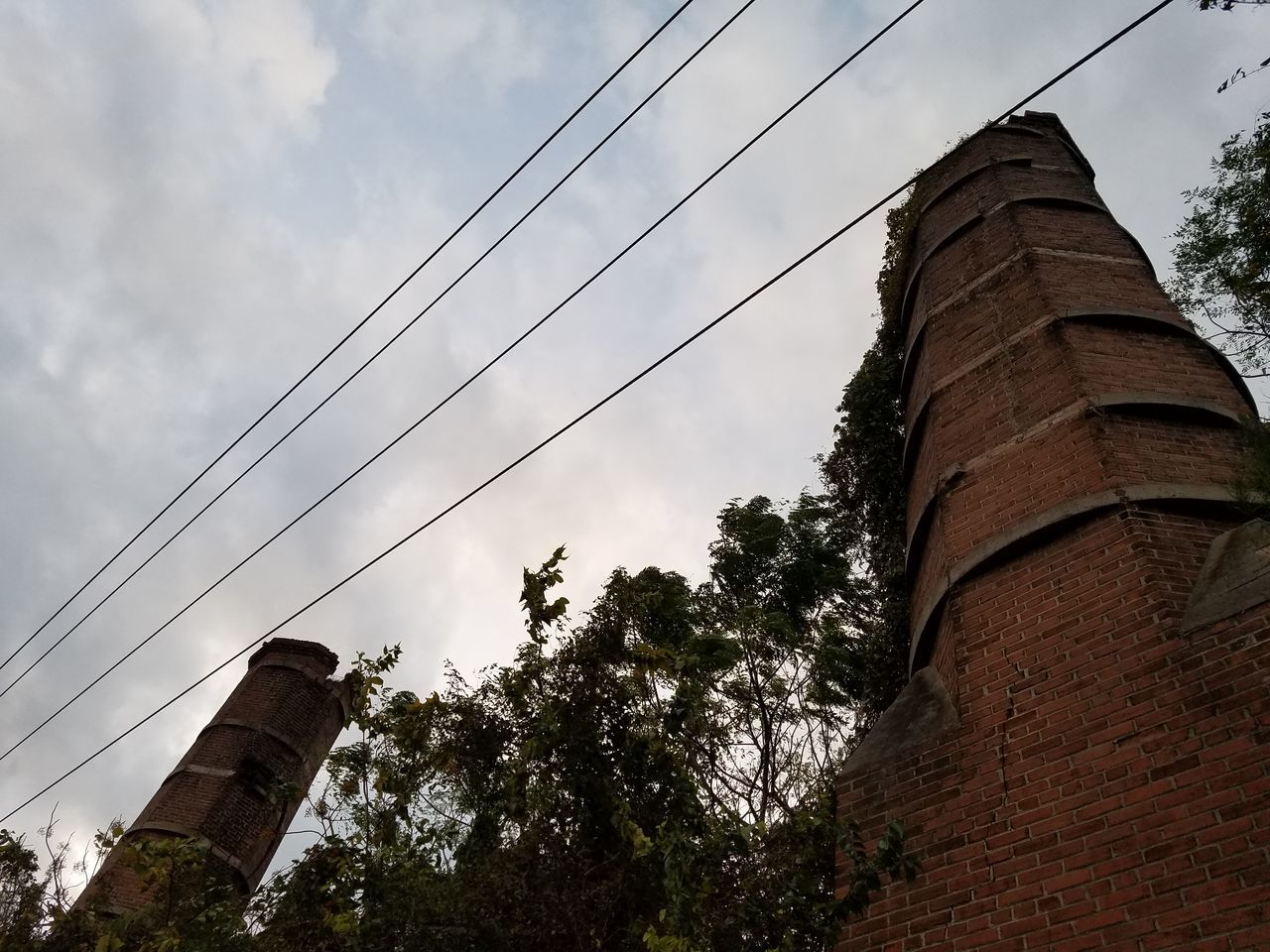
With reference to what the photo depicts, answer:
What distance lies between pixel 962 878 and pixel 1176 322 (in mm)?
5195

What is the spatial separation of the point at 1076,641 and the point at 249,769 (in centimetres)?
1493

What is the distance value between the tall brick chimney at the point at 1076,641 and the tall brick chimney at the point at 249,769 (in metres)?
11.4

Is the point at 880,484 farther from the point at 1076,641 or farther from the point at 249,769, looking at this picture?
the point at 249,769

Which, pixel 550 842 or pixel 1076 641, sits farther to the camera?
pixel 550 842

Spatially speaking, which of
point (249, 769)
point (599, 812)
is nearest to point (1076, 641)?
point (599, 812)

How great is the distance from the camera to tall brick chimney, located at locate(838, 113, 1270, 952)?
411cm

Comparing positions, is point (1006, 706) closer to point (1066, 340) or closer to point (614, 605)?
point (1066, 340)

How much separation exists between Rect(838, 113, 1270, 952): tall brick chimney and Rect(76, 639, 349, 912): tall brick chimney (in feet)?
37.4

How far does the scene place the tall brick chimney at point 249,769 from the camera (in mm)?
15078

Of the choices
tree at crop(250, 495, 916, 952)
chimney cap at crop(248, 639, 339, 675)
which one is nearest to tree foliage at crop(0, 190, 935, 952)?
tree at crop(250, 495, 916, 952)

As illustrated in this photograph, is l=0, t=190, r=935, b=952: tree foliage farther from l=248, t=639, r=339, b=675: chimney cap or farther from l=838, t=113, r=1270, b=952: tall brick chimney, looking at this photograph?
l=248, t=639, r=339, b=675: chimney cap

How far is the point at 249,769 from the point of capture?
16359 mm

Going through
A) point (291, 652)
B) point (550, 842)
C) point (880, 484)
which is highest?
point (291, 652)

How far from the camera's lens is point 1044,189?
9891mm
